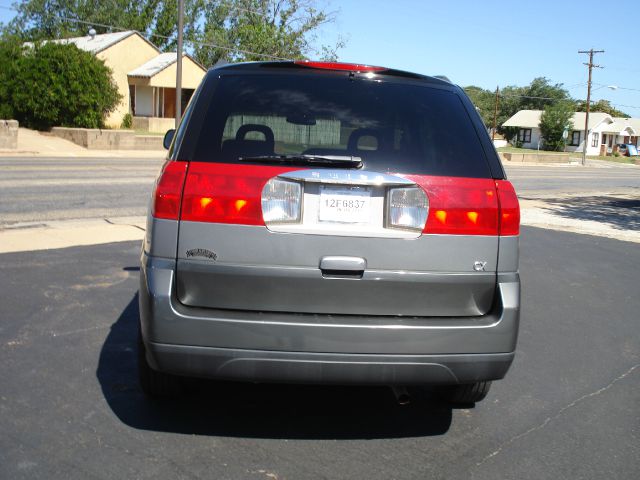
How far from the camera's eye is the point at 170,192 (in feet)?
10.7

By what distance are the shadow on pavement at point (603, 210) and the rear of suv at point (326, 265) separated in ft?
35.6

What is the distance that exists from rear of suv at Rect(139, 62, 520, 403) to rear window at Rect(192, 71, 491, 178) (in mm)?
35

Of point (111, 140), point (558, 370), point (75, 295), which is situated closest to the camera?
point (558, 370)

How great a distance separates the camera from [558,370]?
4.92 meters

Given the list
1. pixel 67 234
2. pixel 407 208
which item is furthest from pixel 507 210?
pixel 67 234

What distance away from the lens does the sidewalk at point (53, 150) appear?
26.0 meters

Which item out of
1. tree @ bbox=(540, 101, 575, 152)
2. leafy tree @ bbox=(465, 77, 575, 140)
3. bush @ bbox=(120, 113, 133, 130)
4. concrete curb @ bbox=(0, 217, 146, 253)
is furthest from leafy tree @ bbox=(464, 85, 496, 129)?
concrete curb @ bbox=(0, 217, 146, 253)

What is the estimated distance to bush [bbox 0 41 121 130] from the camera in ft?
112

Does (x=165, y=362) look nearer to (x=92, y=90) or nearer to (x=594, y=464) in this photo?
(x=594, y=464)

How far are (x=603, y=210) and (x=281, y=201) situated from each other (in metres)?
15.0

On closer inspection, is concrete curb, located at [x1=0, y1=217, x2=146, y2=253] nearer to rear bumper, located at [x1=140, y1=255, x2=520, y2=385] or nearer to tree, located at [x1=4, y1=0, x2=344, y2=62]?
rear bumper, located at [x1=140, y1=255, x2=520, y2=385]

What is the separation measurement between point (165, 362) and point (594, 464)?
212 cm

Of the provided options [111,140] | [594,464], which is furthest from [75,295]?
[111,140]

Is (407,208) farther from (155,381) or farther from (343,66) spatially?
(155,381)
